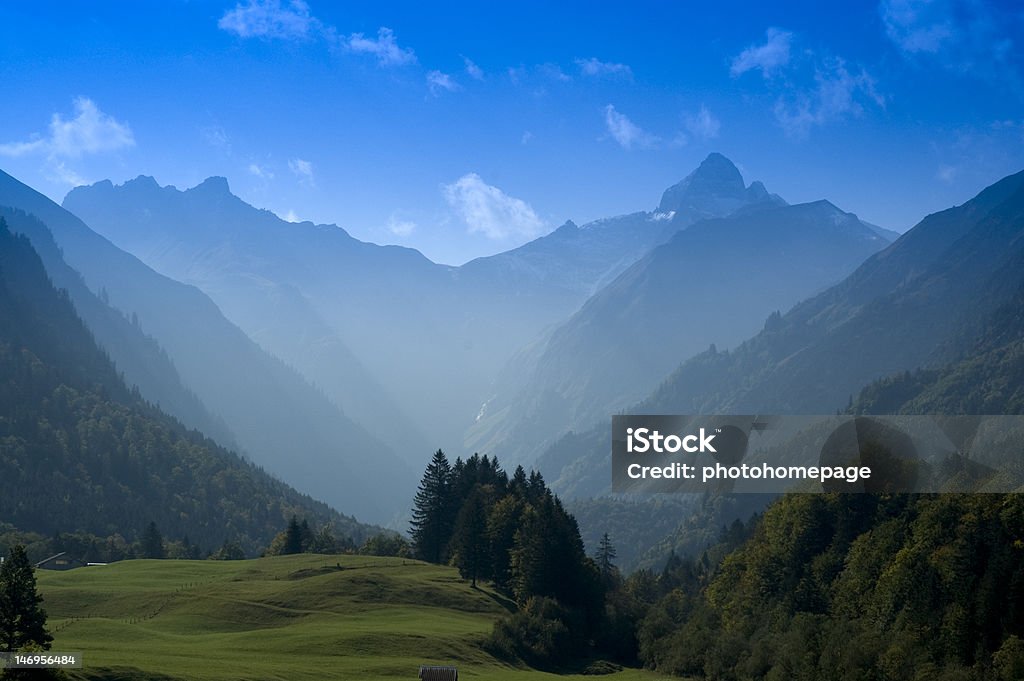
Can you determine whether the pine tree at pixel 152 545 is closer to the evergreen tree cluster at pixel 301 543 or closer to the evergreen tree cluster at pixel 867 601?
the evergreen tree cluster at pixel 301 543

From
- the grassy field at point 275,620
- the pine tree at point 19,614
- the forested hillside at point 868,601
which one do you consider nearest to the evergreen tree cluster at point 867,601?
the forested hillside at point 868,601

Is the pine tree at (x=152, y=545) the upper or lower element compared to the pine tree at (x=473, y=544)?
A: lower

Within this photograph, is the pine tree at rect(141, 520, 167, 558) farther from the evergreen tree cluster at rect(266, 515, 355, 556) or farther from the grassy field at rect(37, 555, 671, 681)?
the grassy field at rect(37, 555, 671, 681)

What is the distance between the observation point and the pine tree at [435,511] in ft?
492

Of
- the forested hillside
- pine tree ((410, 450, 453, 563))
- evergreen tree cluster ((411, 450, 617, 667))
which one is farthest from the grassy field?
the forested hillside

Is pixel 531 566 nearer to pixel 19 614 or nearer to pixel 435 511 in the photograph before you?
pixel 435 511

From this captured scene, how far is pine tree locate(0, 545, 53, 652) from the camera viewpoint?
6294 cm

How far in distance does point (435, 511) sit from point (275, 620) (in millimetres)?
56485

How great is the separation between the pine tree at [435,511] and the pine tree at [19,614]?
86281 millimetres

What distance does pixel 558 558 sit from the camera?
4793 inches

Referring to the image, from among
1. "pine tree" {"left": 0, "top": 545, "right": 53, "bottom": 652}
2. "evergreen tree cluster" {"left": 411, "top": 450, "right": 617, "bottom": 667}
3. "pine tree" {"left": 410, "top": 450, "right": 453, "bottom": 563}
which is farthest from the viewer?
"pine tree" {"left": 410, "top": 450, "right": 453, "bottom": 563}

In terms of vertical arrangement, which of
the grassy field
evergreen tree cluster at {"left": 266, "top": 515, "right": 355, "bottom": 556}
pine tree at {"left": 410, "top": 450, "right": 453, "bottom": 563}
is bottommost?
the grassy field

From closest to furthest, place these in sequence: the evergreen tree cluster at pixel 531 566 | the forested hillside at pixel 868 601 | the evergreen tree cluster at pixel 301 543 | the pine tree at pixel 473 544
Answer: the forested hillside at pixel 868 601, the evergreen tree cluster at pixel 531 566, the pine tree at pixel 473 544, the evergreen tree cluster at pixel 301 543

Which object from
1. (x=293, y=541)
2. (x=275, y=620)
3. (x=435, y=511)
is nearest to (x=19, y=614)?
(x=275, y=620)
